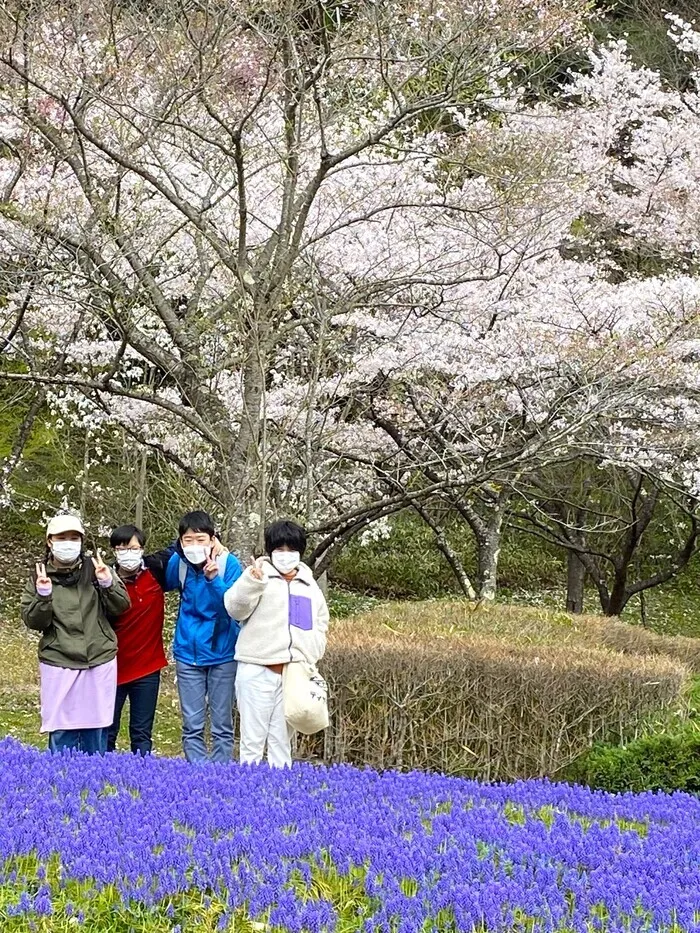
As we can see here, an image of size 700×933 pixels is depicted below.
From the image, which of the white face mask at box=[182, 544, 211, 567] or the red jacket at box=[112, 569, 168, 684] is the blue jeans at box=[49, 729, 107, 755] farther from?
the white face mask at box=[182, 544, 211, 567]

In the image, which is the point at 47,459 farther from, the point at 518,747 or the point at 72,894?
the point at 72,894

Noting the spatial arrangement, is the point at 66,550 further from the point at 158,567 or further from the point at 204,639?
the point at 204,639

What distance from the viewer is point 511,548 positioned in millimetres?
22234

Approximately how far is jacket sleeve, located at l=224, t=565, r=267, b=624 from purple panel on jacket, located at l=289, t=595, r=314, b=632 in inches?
7.1

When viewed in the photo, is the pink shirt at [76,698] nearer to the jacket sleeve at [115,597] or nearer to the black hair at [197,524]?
the jacket sleeve at [115,597]

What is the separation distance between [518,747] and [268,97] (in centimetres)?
482

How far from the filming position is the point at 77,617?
17.9 ft

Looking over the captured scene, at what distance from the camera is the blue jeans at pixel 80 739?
18.1 ft

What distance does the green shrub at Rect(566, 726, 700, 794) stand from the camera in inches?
255

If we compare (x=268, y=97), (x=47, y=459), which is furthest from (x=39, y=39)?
(x=47, y=459)

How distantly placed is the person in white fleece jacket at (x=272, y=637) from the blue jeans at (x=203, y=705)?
26 centimetres

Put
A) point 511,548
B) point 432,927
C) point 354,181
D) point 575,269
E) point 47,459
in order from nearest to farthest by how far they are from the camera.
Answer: point 432,927
point 354,181
point 575,269
point 47,459
point 511,548

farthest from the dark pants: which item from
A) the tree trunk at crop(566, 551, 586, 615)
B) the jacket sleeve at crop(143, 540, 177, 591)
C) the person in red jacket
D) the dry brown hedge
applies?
the tree trunk at crop(566, 551, 586, 615)

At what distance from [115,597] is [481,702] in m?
2.88
